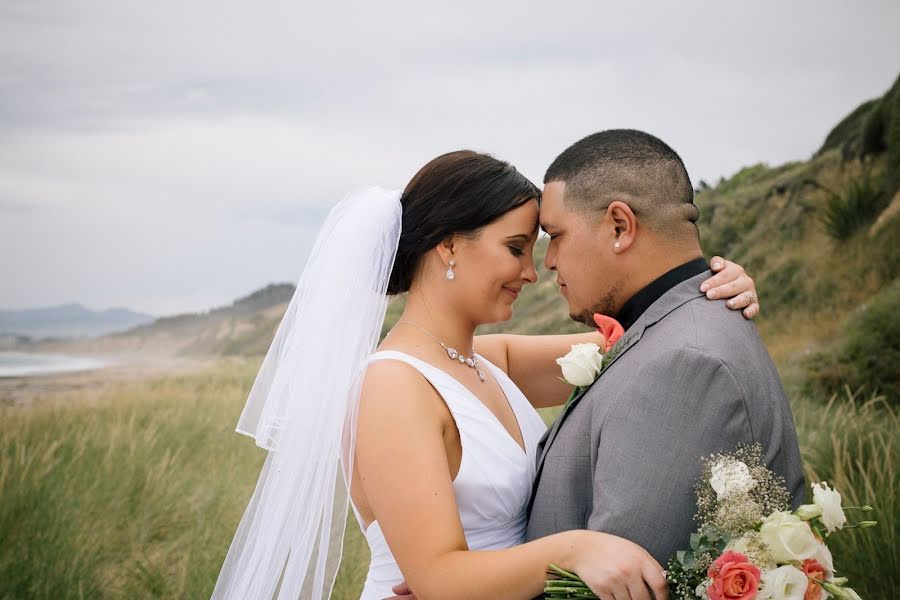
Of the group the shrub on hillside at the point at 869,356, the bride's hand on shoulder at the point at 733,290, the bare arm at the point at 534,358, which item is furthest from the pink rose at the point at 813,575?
the shrub on hillside at the point at 869,356

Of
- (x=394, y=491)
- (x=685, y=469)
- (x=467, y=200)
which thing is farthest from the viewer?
(x=467, y=200)

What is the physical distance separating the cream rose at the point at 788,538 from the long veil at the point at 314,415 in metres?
1.79

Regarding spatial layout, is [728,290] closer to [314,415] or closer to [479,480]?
[479,480]

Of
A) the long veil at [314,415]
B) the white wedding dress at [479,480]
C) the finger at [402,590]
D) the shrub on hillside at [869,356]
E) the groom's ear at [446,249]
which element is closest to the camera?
the finger at [402,590]

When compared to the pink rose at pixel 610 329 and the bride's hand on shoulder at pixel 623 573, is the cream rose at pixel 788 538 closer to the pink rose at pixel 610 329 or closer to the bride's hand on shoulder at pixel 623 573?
the bride's hand on shoulder at pixel 623 573

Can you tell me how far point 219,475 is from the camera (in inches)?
335

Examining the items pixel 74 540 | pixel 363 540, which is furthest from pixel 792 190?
pixel 74 540

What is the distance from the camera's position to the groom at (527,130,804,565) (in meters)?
2.83

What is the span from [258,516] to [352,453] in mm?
693

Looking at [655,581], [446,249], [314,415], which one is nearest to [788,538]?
[655,581]

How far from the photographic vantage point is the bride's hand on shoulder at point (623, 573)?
2609 mm

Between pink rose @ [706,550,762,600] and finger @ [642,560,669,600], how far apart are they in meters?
0.17

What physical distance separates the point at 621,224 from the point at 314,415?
1635mm

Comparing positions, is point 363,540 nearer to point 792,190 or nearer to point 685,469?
point 685,469
